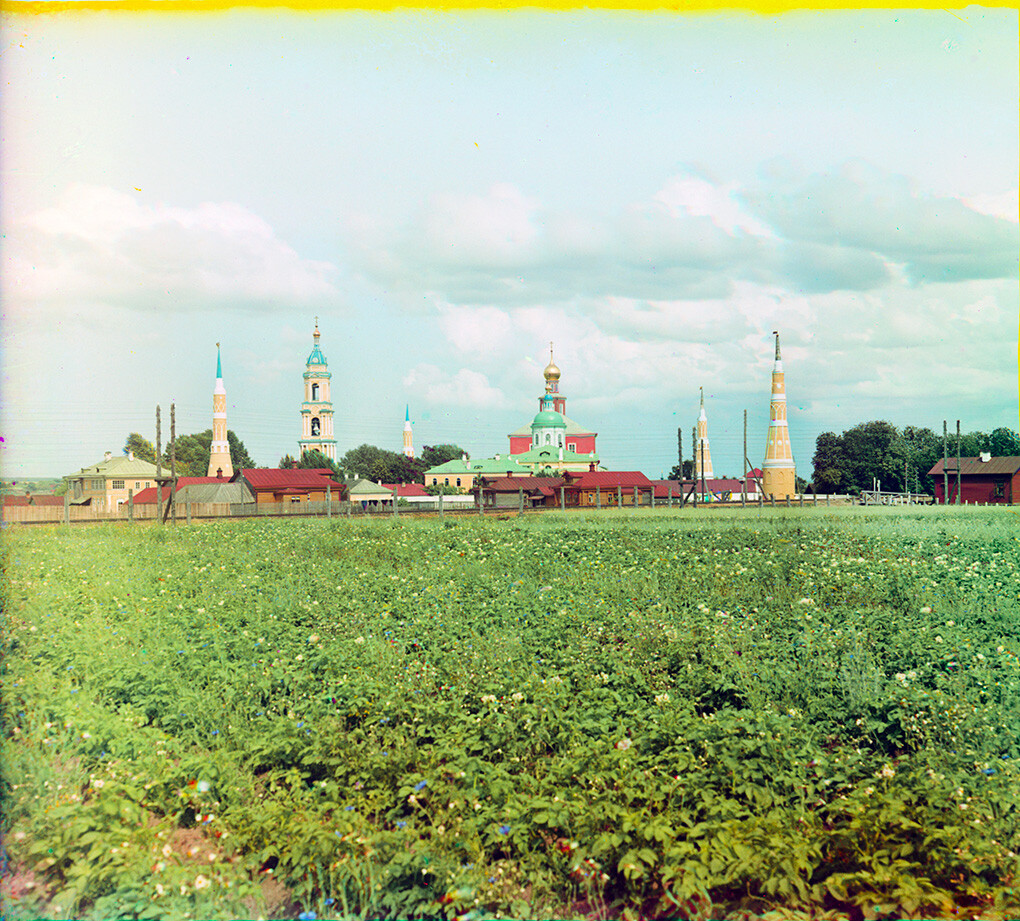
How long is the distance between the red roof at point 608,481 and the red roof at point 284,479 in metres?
21.5

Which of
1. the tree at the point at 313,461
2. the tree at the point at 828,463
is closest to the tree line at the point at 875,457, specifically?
the tree at the point at 828,463

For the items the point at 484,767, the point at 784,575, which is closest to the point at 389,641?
the point at 484,767

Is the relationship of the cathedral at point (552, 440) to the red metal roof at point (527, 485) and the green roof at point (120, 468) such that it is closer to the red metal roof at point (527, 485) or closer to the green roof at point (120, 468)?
the red metal roof at point (527, 485)

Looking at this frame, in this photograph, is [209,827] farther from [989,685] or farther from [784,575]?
[784,575]

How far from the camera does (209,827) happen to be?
16.3ft

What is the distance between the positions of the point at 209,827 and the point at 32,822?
972mm

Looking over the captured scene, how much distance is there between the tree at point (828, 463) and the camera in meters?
92.2

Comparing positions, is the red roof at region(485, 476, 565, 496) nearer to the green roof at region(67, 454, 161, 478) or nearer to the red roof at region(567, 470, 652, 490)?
the red roof at region(567, 470, 652, 490)

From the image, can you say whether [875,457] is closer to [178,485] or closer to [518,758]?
[178,485]

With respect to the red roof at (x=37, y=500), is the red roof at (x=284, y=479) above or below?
above

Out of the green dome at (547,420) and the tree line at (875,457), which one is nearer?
the tree line at (875,457)

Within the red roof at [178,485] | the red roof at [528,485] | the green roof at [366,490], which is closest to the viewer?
the red roof at [528,485]

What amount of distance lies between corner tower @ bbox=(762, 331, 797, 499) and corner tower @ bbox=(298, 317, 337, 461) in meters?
57.1

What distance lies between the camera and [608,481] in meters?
73.1
